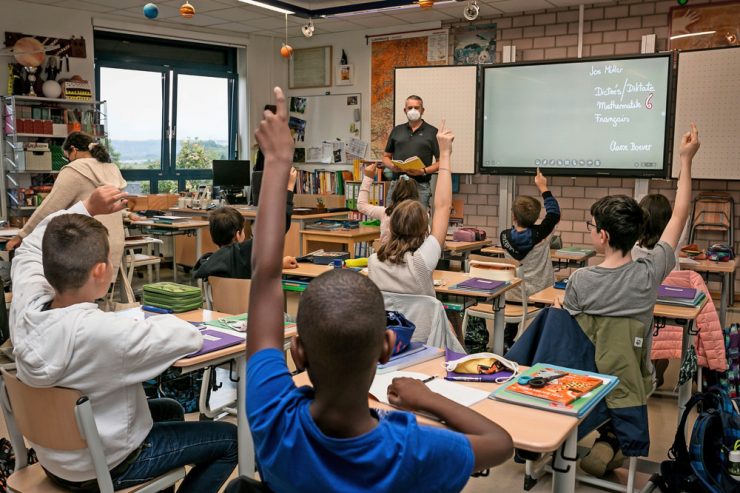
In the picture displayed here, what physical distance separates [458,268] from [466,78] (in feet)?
6.93

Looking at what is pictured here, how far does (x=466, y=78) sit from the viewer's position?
7.68 metres

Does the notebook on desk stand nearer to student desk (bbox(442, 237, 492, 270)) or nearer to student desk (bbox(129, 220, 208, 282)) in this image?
student desk (bbox(442, 237, 492, 270))

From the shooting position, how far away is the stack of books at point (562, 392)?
169 cm

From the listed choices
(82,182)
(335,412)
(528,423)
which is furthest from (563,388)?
(82,182)

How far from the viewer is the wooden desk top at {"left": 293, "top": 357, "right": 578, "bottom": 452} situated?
1.50m

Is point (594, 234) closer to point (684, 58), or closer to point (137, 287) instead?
point (684, 58)

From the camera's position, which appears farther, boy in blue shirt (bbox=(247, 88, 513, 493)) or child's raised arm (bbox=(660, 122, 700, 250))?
child's raised arm (bbox=(660, 122, 700, 250))

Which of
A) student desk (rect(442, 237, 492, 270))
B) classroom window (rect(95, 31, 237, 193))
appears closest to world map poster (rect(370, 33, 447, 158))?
classroom window (rect(95, 31, 237, 193))

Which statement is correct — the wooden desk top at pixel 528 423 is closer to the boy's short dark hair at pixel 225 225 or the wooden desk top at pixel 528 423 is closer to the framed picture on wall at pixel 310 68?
the boy's short dark hair at pixel 225 225

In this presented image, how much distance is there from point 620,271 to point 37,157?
→ 263 inches

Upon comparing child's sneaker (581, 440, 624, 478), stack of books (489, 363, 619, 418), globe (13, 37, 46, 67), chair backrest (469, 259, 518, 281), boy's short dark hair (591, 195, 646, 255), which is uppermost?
globe (13, 37, 46, 67)

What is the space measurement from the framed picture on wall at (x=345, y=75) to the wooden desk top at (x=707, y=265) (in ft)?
18.5

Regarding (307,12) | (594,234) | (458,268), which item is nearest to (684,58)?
(458,268)

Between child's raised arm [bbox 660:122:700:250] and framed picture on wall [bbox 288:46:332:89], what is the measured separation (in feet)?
23.8
